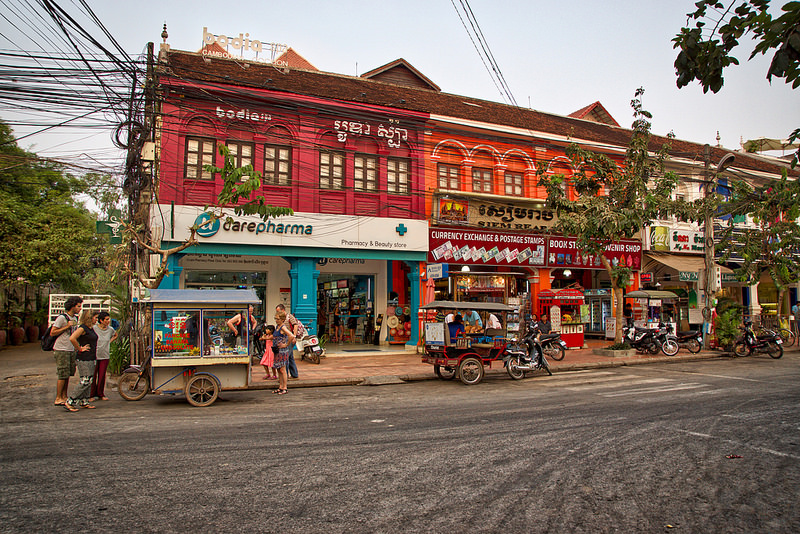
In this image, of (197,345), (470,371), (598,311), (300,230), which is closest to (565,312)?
(598,311)

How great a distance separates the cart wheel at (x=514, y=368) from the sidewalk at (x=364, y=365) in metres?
1.05

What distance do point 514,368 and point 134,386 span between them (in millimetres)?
8658

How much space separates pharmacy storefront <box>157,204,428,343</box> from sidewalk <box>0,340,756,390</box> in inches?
64.6

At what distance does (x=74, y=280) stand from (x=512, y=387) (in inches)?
1059

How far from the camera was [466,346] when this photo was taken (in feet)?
41.8

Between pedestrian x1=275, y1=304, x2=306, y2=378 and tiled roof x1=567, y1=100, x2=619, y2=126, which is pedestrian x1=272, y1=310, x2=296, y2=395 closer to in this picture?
pedestrian x1=275, y1=304, x2=306, y2=378

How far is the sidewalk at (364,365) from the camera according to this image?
42.7 ft

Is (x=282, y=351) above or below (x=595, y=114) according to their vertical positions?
below

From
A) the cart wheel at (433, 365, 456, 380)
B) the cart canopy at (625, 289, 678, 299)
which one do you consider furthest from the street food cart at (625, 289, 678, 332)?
the cart wheel at (433, 365, 456, 380)

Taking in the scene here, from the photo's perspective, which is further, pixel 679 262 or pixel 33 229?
pixel 679 262

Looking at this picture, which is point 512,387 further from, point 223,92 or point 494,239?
point 223,92

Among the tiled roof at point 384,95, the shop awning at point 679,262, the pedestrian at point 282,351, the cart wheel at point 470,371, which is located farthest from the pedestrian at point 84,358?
the shop awning at point 679,262

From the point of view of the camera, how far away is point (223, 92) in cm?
1680

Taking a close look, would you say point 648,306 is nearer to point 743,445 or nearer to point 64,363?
point 743,445
